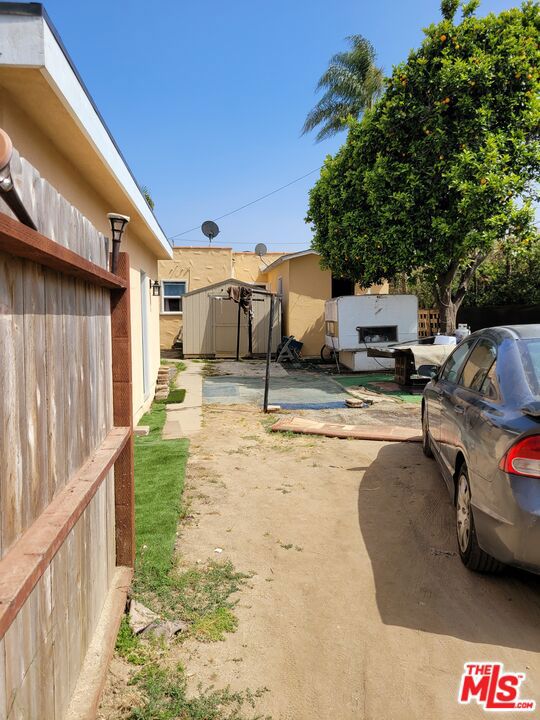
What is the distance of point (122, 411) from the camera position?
122 inches

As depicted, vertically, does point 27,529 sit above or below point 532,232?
below

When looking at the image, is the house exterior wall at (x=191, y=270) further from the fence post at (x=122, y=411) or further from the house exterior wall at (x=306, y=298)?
the fence post at (x=122, y=411)

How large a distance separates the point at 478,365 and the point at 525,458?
Result: 142 centimetres

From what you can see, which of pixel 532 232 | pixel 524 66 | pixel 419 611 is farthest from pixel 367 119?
pixel 419 611

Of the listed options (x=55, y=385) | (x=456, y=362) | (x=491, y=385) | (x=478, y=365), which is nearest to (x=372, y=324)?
(x=456, y=362)

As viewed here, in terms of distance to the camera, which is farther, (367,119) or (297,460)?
(367,119)

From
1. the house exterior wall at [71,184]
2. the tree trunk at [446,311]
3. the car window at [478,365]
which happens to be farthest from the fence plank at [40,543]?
the tree trunk at [446,311]

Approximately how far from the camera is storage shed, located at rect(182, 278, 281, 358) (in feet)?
63.0

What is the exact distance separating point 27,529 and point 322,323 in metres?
18.4

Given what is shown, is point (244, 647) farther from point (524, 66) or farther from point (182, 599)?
point (524, 66)

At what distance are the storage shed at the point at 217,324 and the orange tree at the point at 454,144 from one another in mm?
7237

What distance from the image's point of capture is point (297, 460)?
619cm

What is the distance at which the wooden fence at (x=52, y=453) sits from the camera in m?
1.43

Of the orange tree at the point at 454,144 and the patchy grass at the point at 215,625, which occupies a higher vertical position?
the orange tree at the point at 454,144
